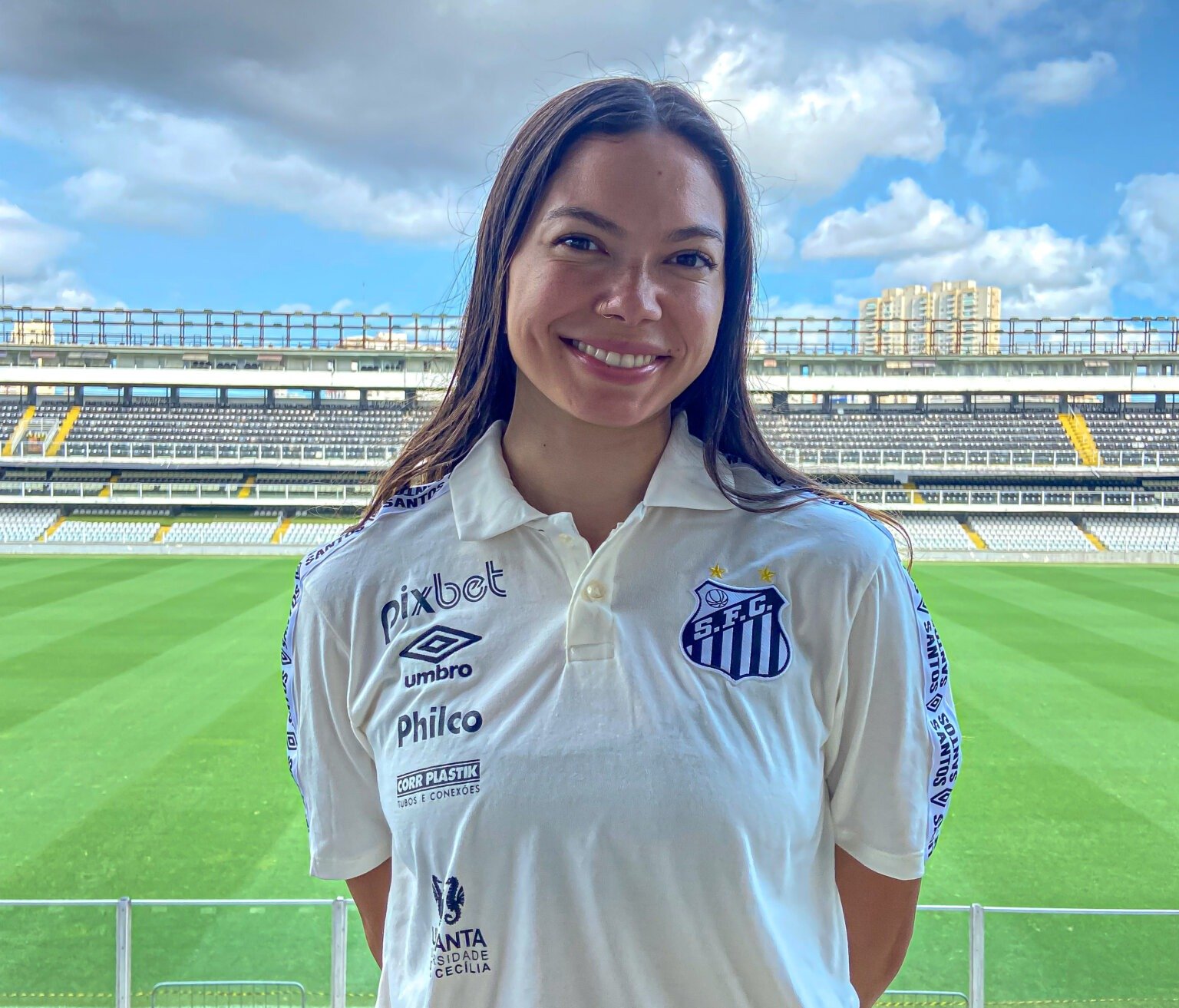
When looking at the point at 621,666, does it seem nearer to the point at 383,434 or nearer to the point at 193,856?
the point at 193,856

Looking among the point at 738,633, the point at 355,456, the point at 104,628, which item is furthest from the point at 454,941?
the point at 355,456

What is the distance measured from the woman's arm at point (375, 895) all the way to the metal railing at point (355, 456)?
29.7 m

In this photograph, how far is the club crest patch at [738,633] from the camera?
1.26 metres

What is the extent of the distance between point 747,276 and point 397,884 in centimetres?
95

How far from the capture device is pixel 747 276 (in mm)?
1456

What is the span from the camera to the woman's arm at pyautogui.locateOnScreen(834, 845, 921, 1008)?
1.41 metres

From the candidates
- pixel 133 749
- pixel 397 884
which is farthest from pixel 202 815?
pixel 397 884

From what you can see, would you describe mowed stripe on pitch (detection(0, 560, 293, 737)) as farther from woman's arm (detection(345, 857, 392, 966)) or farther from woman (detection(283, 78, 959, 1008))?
woman (detection(283, 78, 959, 1008))

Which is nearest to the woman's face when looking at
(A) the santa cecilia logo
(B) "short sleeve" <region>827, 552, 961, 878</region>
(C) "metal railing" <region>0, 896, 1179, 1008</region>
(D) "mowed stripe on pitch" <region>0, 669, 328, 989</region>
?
(B) "short sleeve" <region>827, 552, 961, 878</region>

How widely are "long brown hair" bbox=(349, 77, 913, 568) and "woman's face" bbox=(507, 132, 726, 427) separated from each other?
25 millimetres

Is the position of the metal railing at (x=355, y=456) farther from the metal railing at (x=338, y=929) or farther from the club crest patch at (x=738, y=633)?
the club crest patch at (x=738, y=633)

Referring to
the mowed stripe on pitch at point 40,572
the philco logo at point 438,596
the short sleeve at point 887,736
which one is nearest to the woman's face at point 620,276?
the philco logo at point 438,596

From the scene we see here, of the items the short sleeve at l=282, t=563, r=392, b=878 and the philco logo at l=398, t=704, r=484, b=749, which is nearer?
the philco logo at l=398, t=704, r=484, b=749

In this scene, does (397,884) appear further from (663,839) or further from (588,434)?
(588,434)
